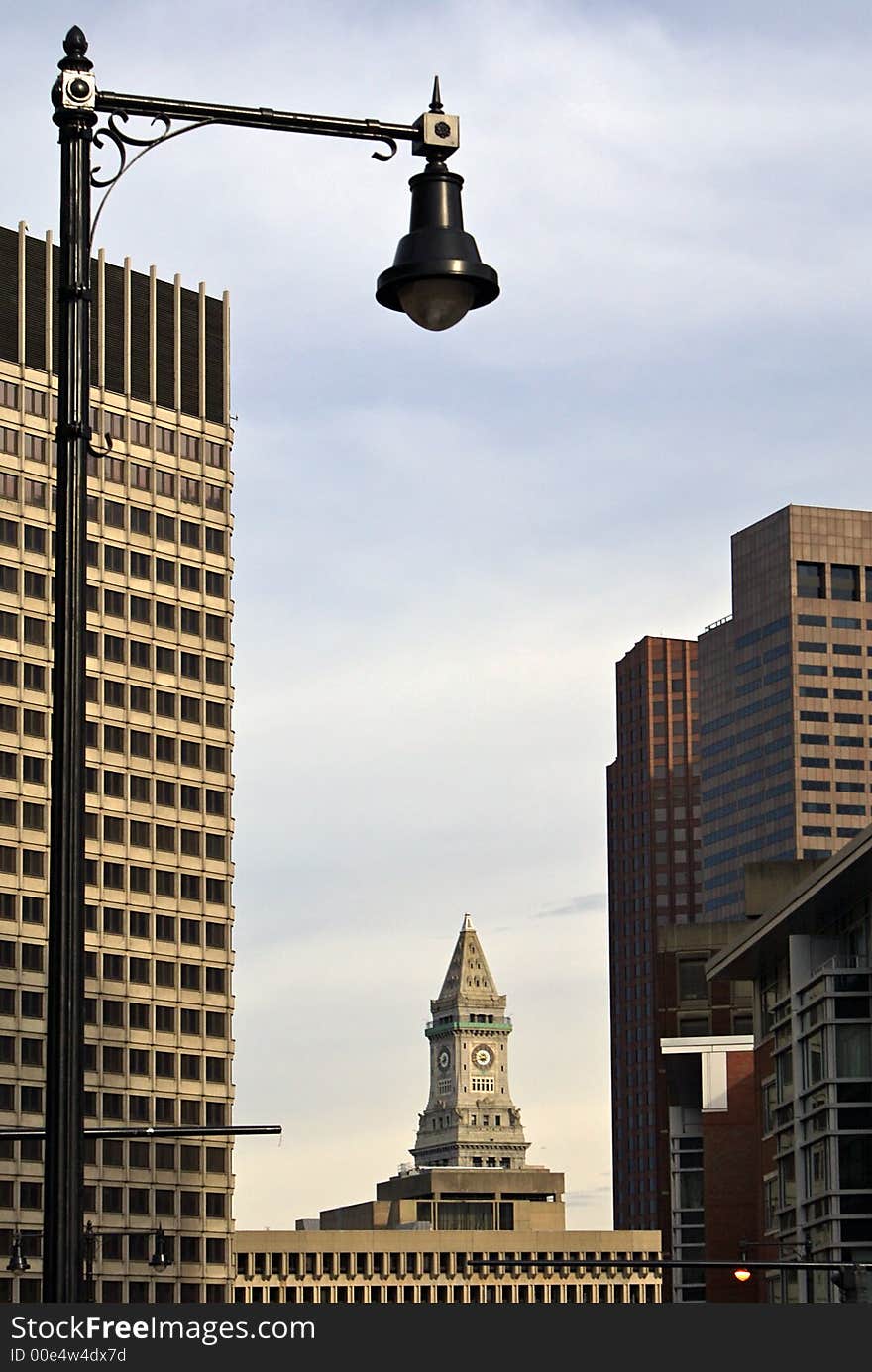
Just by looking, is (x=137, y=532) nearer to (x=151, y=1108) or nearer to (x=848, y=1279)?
(x=151, y=1108)

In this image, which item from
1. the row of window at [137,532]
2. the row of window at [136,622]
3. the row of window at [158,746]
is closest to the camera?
the row of window at [136,622]

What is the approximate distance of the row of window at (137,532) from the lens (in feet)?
531

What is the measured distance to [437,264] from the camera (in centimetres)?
1527

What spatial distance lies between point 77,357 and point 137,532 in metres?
157

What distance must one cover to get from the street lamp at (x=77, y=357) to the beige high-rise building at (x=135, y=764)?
14137cm

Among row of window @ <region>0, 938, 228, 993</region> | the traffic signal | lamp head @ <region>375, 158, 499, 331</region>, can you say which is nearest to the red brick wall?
row of window @ <region>0, 938, 228, 993</region>

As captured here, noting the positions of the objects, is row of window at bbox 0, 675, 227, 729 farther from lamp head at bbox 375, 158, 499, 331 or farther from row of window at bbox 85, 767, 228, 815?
lamp head at bbox 375, 158, 499, 331

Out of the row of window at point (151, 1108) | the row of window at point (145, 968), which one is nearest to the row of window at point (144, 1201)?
the row of window at point (151, 1108)

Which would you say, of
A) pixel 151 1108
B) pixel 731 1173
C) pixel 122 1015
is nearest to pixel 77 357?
pixel 731 1173

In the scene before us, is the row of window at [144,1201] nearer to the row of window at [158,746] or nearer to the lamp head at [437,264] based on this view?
the row of window at [158,746]

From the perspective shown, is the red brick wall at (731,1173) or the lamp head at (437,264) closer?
the lamp head at (437,264)

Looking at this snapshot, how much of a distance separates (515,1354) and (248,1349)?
1475 millimetres

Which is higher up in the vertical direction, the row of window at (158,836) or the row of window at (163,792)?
the row of window at (163,792)

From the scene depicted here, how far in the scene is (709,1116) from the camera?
14025 centimetres
